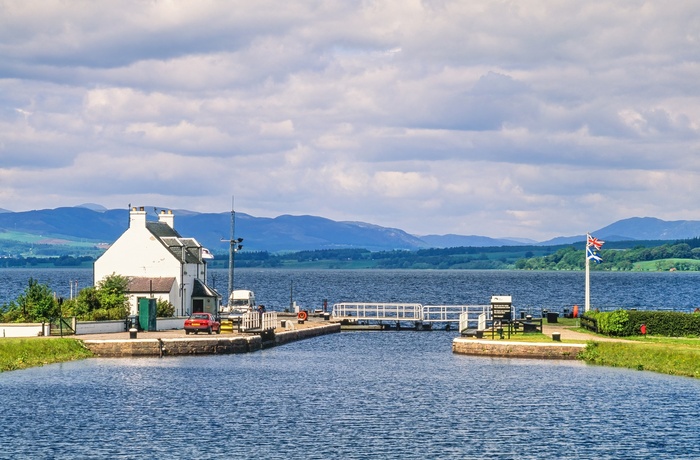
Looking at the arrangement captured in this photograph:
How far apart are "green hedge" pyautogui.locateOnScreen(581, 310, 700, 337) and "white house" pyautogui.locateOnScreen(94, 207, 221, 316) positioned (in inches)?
1417

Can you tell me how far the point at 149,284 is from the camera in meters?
91.5

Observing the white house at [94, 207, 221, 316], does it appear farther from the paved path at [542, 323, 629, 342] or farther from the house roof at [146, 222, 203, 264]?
the paved path at [542, 323, 629, 342]

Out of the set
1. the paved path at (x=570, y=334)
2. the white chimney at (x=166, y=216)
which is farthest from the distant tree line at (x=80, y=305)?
the paved path at (x=570, y=334)

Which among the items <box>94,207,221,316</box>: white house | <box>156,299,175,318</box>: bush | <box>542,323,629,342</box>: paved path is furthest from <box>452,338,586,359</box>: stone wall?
<box>94,207,221,316</box>: white house

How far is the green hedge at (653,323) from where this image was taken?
7888cm

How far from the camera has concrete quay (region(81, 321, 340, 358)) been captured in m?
74.2

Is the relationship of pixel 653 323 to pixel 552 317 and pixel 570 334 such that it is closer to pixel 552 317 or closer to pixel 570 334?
pixel 570 334

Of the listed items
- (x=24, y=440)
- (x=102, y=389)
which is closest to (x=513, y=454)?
(x=24, y=440)

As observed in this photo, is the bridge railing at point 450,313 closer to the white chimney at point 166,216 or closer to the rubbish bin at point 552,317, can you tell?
the rubbish bin at point 552,317

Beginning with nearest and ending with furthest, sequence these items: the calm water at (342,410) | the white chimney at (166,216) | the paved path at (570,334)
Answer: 1. the calm water at (342,410)
2. the paved path at (570,334)
3. the white chimney at (166,216)

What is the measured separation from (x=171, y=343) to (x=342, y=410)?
26604 millimetres

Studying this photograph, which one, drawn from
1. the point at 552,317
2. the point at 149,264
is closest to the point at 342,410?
the point at 149,264

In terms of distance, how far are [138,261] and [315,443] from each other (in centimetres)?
5218

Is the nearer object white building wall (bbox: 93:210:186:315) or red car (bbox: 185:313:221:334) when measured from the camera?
red car (bbox: 185:313:221:334)
